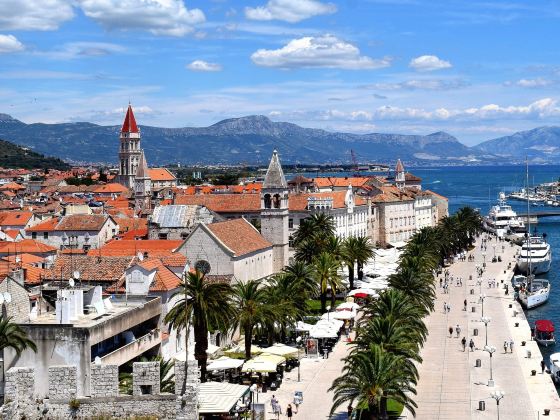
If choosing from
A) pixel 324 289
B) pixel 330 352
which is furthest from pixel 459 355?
pixel 324 289

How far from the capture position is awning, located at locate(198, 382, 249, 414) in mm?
33938

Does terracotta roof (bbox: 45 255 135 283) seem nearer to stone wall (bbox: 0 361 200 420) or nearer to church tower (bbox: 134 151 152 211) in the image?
stone wall (bbox: 0 361 200 420)

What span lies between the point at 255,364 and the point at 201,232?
79.9ft

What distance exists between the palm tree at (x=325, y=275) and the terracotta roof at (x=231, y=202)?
113 ft

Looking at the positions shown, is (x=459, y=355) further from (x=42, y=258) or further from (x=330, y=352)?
(x=42, y=258)

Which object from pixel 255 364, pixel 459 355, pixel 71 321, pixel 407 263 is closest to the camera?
pixel 71 321

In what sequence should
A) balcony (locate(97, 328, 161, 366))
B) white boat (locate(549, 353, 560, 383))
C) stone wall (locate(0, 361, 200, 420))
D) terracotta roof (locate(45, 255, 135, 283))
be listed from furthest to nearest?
terracotta roof (locate(45, 255, 135, 283)) < white boat (locate(549, 353, 560, 383)) < balcony (locate(97, 328, 161, 366)) < stone wall (locate(0, 361, 200, 420))

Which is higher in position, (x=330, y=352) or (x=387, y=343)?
(x=387, y=343)

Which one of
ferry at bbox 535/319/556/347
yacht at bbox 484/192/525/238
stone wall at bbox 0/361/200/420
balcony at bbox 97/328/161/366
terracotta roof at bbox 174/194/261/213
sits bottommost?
ferry at bbox 535/319/556/347

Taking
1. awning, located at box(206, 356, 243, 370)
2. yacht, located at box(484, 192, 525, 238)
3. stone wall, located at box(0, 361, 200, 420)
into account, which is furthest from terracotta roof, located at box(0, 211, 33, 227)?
stone wall, located at box(0, 361, 200, 420)

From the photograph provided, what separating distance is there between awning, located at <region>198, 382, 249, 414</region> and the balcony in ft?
12.3

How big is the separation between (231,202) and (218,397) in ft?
256

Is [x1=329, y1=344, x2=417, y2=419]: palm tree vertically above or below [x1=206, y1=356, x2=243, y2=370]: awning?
above

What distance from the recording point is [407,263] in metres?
78.5
